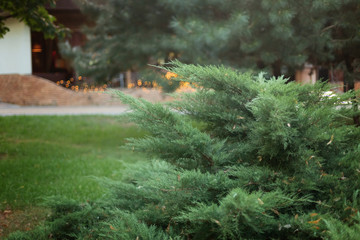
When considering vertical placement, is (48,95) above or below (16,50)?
below

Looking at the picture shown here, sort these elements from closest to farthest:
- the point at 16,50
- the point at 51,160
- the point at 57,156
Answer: the point at 51,160 < the point at 57,156 < the point at 16,50

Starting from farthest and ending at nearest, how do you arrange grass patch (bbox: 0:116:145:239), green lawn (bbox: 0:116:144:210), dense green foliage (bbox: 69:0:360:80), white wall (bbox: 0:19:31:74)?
1. white wall (bbox: 0:19:31:74)
2. dense green foliage (bbox: 69:0:360:80)
3. green lawn (bbox: 0:116:144:210)
4. grass patch (bbox: 0:116:145:239)

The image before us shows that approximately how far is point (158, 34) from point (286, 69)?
2.44m

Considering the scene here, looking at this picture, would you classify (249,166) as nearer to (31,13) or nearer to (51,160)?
(51,160)

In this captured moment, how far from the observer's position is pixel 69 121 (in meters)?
11.5

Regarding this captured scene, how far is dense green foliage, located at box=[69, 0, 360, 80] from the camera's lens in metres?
6.09

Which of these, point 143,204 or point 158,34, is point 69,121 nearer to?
point 158,34

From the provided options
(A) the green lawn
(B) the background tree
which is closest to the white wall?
(A) the green lawn

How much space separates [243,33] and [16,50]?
45.7 feet

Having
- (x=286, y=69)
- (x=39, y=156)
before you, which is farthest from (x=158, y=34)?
(x=39, y=156)

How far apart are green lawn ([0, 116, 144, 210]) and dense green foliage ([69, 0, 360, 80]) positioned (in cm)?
163

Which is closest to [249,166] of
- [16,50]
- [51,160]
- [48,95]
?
[51,160]

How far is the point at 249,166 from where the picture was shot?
2295mm

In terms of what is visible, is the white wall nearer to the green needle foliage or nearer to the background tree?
the background tree
